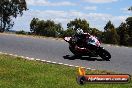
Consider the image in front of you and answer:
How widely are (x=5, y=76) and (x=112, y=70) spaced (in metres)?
4.83

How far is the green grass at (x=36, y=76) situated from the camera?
933 centimetres

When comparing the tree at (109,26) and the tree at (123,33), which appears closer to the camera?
the tree at (123,33)

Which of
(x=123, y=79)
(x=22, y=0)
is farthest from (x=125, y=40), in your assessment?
(x=123, y=79)

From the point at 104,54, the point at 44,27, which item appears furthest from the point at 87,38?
the point at 44,27

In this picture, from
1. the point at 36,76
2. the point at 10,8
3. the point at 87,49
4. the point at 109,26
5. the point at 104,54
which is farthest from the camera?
the point at 109,26

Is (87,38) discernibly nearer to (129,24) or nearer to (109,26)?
(129,24)

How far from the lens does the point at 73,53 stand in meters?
17.3

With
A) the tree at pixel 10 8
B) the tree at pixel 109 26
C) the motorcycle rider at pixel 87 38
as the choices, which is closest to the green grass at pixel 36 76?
the motorcycle rider at pixel 87 38

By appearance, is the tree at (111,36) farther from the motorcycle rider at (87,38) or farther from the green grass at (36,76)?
the green grass at (36,76)

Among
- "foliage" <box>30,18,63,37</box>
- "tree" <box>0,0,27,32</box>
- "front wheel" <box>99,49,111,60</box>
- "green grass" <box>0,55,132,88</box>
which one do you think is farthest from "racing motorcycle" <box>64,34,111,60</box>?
"foliage" <box>30,18,63,37</box>

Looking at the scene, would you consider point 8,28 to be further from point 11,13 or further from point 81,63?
point 81,63

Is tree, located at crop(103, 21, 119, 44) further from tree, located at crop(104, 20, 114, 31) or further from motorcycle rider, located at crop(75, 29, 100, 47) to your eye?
motorcycle rider, located at crop(75, 29, 100, 47)

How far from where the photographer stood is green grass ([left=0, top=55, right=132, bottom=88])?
933 cm

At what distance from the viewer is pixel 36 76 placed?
1043cm
